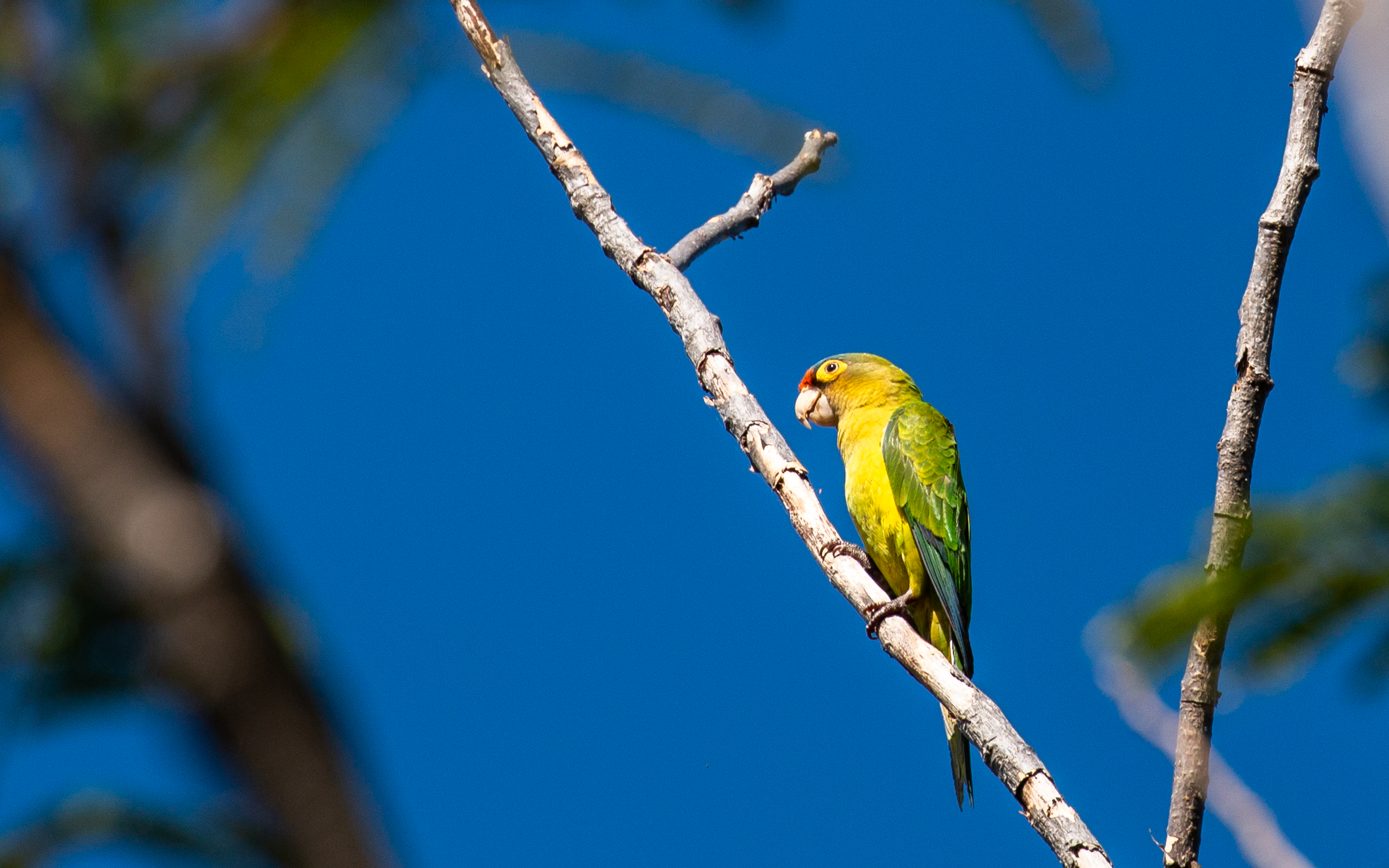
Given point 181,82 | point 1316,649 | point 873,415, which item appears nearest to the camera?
point 1316,649

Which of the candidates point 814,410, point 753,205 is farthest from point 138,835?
point 814,410

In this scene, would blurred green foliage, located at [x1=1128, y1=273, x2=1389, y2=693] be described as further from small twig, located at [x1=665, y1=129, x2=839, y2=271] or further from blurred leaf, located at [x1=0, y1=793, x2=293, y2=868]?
small twig, located at [x1=665, y1=129, x2=839, y2=271]

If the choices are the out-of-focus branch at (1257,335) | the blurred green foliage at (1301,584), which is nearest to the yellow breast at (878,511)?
the out-of-focus branch at (1257,335)

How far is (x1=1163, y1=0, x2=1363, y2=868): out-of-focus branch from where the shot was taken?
2.68 meters

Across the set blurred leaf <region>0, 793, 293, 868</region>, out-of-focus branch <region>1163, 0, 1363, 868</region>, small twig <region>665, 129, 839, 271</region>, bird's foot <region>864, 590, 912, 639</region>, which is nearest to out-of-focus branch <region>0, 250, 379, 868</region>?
blurred leaf <region>0, 793, 293, 868</region>

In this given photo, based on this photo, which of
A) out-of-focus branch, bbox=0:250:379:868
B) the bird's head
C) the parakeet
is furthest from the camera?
the bird's head

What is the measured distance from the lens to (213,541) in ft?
4.25

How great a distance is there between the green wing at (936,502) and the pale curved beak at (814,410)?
1.95ft

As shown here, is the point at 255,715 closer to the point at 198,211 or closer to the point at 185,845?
the point at 185,845

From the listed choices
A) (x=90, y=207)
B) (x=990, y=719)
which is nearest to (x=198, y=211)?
(x=90, y=207)

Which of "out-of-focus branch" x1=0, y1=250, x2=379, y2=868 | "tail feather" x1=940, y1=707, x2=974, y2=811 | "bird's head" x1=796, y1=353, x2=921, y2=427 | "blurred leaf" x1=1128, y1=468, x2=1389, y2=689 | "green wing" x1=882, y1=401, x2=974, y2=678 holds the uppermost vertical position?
"bird's head" x1=796, y1=353, x2=921, y2=427

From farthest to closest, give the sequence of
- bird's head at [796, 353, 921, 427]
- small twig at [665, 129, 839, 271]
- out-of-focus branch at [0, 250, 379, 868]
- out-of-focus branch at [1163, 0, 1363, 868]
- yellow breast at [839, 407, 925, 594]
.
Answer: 1. bird's head at [796, 353, 921, 427]
2. yellow breast at [839, 407, 925, 594]
3. small twig at [665, 129, 839, 271]
4. out-of-focus branch at [1163, 0, 1363, 868]
5. out-of-focus branch at [0, 250, 379, 868]

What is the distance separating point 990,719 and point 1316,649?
60.6 inches

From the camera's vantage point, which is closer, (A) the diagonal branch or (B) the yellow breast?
(A) the diagonal branch
